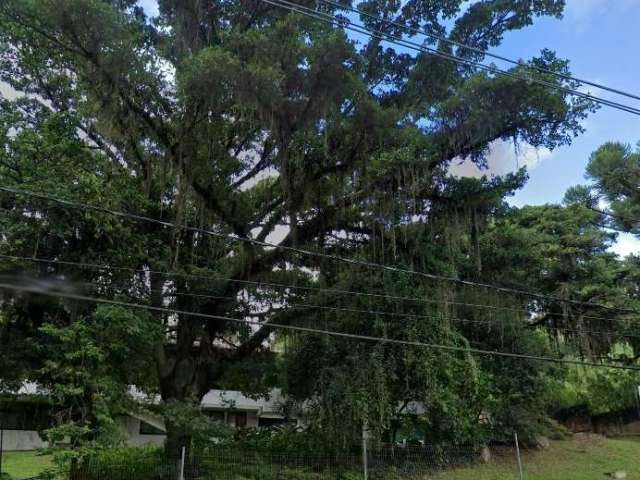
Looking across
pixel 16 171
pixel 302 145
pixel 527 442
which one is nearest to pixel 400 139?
pixel 302 145

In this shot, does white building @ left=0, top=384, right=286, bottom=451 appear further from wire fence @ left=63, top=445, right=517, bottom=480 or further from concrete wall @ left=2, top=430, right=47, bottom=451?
wire fence @ left=63, top=445, right=517, bottom=480

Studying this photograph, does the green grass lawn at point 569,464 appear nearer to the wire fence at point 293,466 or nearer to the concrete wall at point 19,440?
the wire fence at point 293,466

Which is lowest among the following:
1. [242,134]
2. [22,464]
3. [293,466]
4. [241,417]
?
[22,464]

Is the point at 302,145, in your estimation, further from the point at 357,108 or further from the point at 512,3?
the point at 512,3

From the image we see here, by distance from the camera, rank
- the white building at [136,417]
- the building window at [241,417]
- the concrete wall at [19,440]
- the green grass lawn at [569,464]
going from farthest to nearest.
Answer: the building window at [241,417] < the concrete wall at [19,440] < the green grass lawn at [569,464] < the white building at [136,417]

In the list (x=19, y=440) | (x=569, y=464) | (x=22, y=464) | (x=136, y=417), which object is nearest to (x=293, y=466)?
(x=136, y=417)

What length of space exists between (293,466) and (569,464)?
8676 millimetres

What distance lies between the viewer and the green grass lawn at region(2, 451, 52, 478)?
15132 millimetres

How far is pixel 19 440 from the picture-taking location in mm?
21859

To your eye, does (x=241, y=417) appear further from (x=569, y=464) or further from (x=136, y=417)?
(x=569, y=464)

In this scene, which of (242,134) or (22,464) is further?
(22,464)

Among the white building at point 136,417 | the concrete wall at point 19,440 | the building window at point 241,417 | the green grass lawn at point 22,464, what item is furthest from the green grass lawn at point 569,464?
the concrete wall at point 19,440

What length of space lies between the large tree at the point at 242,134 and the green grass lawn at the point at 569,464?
6.08 metres

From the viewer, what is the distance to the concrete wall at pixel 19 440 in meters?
21.0
